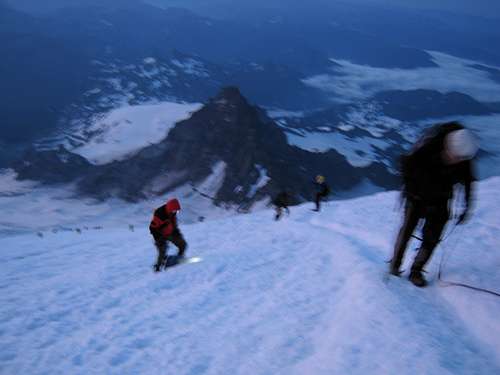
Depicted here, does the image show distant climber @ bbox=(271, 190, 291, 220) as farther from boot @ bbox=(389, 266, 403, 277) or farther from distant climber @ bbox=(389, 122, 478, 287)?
distant climber @ bbox=(389, 122, 478, 287)

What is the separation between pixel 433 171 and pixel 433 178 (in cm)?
11

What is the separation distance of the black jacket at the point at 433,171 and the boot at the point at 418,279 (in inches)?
52.0

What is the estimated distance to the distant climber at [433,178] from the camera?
573 cm

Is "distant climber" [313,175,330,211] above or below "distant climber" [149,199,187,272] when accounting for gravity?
below

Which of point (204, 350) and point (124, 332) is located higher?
point (204, 350)

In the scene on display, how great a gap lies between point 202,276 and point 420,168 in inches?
200

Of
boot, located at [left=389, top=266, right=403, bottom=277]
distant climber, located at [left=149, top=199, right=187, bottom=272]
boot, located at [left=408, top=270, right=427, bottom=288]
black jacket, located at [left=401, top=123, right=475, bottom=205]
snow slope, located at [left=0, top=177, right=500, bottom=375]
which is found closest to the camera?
snow slope, located at [left=0, top=177, right=500, bottom=375]

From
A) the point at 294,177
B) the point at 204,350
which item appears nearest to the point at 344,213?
the point at 204,350

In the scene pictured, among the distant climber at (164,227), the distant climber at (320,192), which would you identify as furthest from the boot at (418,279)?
the distant climber at (320,192)

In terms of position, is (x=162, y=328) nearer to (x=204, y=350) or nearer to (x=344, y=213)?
(x=204, y=350)

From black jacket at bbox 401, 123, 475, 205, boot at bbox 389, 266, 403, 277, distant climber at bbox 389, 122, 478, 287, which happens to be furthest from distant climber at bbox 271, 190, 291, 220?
black jacket at bbox 401, 123, 475, 205

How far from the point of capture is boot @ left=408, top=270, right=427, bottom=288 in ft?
22.8

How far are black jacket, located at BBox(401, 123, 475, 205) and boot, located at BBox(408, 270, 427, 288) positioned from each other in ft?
4.34

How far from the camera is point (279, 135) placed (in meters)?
150
